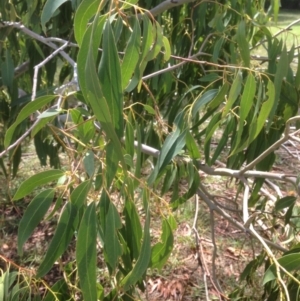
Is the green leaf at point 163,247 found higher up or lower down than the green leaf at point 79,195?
lower down

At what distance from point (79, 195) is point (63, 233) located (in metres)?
0.07

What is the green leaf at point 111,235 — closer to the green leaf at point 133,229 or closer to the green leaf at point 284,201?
the green leaf at point 133,229

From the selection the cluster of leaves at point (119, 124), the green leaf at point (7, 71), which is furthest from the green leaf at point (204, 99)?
the green leaf at point (7, 71)

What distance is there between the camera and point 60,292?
3.12 ft

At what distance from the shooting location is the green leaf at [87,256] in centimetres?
68

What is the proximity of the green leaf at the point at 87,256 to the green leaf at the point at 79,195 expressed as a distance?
50 mm

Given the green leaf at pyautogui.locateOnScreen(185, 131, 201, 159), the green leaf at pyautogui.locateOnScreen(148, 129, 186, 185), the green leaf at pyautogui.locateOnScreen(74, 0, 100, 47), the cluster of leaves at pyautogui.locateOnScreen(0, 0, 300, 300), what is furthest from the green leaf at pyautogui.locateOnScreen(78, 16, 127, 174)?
the green leaf at pyautogui.locateOnScreen(185, 131, 201, 159)

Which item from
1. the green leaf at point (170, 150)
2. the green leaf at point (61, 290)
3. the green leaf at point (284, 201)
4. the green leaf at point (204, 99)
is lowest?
the green leaf at point (61, 290)

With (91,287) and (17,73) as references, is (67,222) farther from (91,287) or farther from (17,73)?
(17,73)

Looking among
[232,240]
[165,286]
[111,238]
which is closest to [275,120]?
[111,238]

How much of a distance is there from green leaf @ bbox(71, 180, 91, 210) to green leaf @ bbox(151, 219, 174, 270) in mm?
208

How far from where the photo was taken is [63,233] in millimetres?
767

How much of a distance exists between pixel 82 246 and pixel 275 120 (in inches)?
31.0

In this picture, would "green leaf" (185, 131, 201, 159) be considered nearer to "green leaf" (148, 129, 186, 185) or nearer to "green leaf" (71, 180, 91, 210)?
"green leaf" (148, 129, 186, 185)
